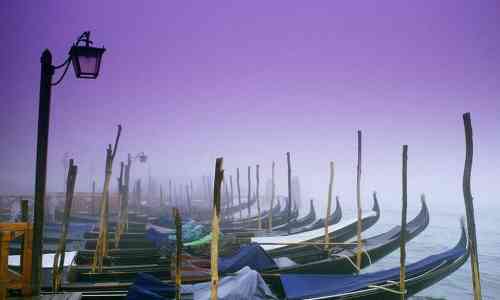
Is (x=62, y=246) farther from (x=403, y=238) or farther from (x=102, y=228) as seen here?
(x=403, y=238)

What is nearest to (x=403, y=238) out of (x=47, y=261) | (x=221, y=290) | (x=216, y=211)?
(x=221, y=290)

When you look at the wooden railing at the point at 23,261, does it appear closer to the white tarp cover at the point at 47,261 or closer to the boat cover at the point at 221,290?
the boat cover at the point at 221,290

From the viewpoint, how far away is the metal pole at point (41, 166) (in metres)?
3.15

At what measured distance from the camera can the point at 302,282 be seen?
5.36 m

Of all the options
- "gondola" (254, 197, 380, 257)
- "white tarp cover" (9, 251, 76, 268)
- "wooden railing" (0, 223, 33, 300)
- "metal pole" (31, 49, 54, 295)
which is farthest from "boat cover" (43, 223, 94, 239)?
"metal pole" (31, 49, 54, 295)

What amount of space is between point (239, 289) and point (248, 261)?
6.44ft

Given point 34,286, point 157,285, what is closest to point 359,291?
point 157,285

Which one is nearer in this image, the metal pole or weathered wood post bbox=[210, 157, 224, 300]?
the metal pole

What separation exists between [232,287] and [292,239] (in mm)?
5594

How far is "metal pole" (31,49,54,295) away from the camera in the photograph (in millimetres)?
3150

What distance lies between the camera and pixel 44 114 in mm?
3270

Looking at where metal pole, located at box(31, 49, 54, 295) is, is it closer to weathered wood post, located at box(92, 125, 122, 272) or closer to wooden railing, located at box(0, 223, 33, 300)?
wooden railing, located at box(0, 223, 33, 300)

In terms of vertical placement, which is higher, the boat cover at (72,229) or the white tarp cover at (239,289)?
the white tarp cover at (239,289)

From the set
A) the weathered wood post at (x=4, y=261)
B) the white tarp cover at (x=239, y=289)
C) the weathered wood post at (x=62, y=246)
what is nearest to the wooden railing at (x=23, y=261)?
the weathered wood post at (x=4, y=261)
